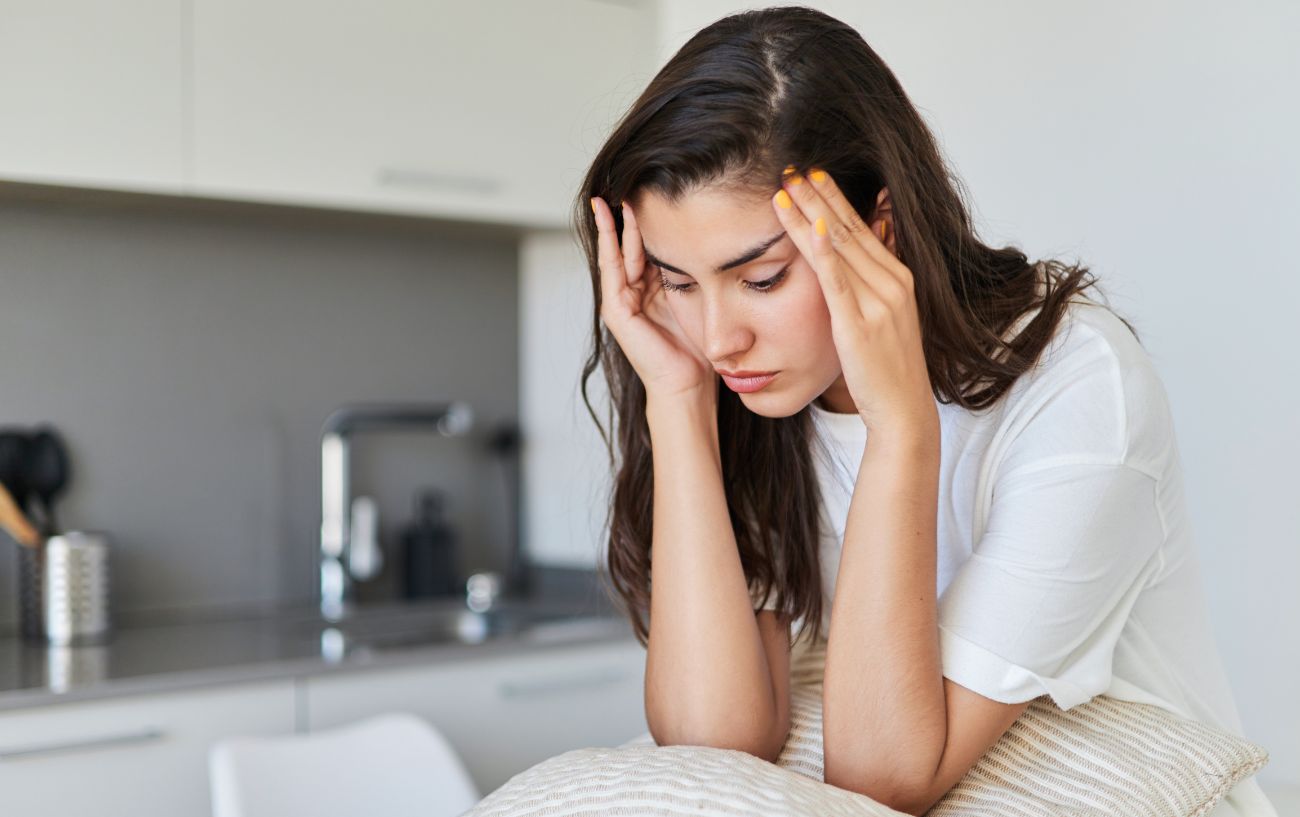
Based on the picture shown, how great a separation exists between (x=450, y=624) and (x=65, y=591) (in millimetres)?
780

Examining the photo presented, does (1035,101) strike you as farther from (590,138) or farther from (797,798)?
(797,798)

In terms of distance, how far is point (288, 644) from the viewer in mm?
2146

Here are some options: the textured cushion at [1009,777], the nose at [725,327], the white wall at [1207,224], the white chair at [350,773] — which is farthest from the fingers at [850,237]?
the white chair at [350,773]

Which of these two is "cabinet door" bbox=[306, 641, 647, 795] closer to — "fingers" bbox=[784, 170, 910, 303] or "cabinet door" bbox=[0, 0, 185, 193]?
"cabinet door" bbox=[0, 0, 185, 193]

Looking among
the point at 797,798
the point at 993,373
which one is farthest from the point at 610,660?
the point at 797,798

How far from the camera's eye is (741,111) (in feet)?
3.47

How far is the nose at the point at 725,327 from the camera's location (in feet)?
3.49

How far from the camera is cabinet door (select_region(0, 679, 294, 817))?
1728 mm

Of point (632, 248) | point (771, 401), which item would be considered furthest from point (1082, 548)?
point (632, 248)

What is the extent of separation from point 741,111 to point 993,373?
311 millimetres

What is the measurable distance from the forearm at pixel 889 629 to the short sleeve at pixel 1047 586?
0.11 ft

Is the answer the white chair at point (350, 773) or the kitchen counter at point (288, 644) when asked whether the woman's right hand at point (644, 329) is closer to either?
the white chair at point (350, 773)

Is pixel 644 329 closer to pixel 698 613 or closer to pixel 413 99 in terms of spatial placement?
pixel 698 613

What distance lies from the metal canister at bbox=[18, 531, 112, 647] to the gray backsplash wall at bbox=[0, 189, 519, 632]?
115 mm
